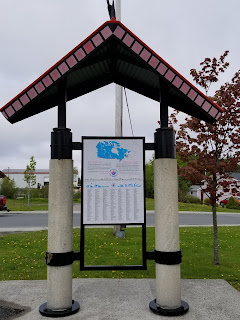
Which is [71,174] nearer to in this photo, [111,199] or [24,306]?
[111,199]

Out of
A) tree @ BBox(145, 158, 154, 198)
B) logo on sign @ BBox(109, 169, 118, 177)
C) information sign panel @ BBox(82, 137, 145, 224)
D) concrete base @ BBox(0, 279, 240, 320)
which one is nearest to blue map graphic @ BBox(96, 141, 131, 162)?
information sign panel @ BBox(82, 137, 145, 224)

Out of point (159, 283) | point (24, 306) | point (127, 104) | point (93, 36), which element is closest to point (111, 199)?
point (159, 283)

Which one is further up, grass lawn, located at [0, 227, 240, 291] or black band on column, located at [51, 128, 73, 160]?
black band on column, located at [51, 128, 73, 160]

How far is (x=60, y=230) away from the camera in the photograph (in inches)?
168

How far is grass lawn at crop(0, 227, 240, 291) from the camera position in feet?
21.4

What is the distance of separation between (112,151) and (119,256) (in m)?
4.55

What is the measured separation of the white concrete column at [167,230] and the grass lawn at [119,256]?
6.73ft

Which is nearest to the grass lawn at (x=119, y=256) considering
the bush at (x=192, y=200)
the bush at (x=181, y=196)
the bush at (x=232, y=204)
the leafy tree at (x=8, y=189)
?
the bush at (x=232, y=204)

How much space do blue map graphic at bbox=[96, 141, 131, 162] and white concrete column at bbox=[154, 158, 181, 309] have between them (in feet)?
1.96

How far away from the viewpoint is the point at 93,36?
402cm

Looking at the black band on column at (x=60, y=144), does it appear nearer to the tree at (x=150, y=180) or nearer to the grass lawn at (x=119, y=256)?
the grass lawn at (x=119, y=256)

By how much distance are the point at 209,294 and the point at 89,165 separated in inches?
111

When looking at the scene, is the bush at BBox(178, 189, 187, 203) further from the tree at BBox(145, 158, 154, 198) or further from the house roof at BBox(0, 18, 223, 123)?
the house roof at BBox(0, 18, 223, 123)

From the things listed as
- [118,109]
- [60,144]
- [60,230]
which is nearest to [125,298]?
[60,230]
